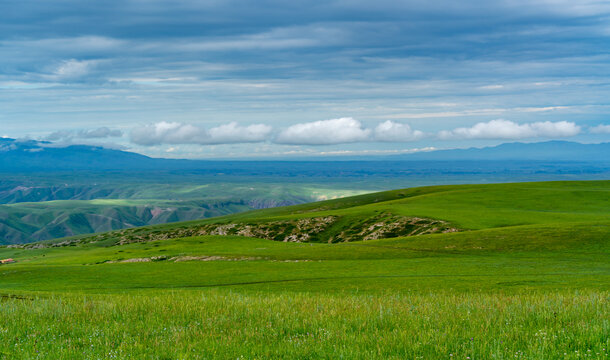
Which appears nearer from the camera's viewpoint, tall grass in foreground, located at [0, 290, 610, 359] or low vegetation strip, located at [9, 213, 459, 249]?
tall grass in foreground, located at [0, 290, 610, 359]

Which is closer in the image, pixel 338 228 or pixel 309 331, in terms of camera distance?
pixel 309 331

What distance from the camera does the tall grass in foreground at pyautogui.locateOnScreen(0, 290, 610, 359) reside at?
36.6ft

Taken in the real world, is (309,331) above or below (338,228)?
above

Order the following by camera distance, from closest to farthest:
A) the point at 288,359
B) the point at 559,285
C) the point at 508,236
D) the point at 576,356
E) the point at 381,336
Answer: the point at 576,356
the point at 288,359
the point at 381,336
the point at 559,285
the point at 508,236

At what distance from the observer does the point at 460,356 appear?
1057 cm

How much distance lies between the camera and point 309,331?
44.1 feet

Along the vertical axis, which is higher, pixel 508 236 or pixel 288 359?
pixel 288 359

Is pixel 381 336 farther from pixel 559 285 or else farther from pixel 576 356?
pixel 559 285

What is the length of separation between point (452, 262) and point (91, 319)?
145 feet

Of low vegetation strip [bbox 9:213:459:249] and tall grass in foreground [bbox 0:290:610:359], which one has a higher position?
tall grass in foreground [bbox 0:290:610:359]

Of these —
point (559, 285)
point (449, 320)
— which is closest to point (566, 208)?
point (559, 285)

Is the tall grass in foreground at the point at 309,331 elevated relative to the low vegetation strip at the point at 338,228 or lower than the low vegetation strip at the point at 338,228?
elevated

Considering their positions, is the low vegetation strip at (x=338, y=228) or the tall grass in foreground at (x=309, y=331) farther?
the low vegetation strip at (x=338, y=228)

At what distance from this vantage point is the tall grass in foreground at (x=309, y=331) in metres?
11.2
